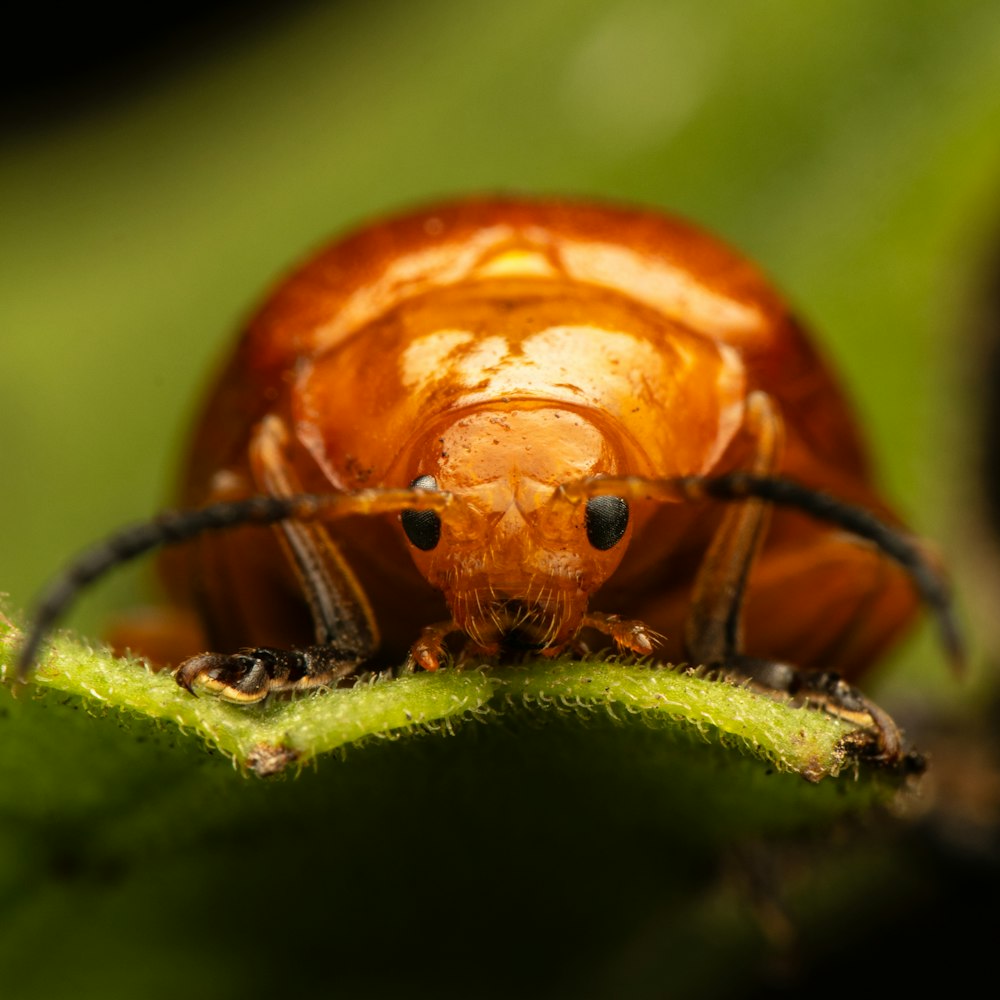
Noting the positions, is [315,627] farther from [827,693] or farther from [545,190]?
[545,190]

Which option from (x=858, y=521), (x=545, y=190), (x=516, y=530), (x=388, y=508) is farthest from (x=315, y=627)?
(x=545, y=190)

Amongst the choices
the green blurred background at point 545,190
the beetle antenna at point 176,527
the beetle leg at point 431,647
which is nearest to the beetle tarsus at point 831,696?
the beetle leg at point 431,647

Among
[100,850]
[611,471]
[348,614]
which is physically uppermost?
[611,471]

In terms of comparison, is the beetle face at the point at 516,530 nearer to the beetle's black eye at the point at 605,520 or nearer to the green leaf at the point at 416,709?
the beetle's black eye at the point at 605,520

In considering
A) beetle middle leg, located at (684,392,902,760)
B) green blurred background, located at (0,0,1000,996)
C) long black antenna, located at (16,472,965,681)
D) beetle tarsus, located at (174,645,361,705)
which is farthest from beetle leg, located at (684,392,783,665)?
green blurred background, located at (0,0,1000,996)

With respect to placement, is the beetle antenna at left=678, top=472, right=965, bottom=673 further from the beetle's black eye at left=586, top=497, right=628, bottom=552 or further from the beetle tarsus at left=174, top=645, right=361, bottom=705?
the beetle tarsus at left=174, top=645, right=361, bottom=705

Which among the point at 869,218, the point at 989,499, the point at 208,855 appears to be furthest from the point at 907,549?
the point at 869,218

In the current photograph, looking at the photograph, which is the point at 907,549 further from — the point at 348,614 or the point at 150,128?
the point at 150,128
